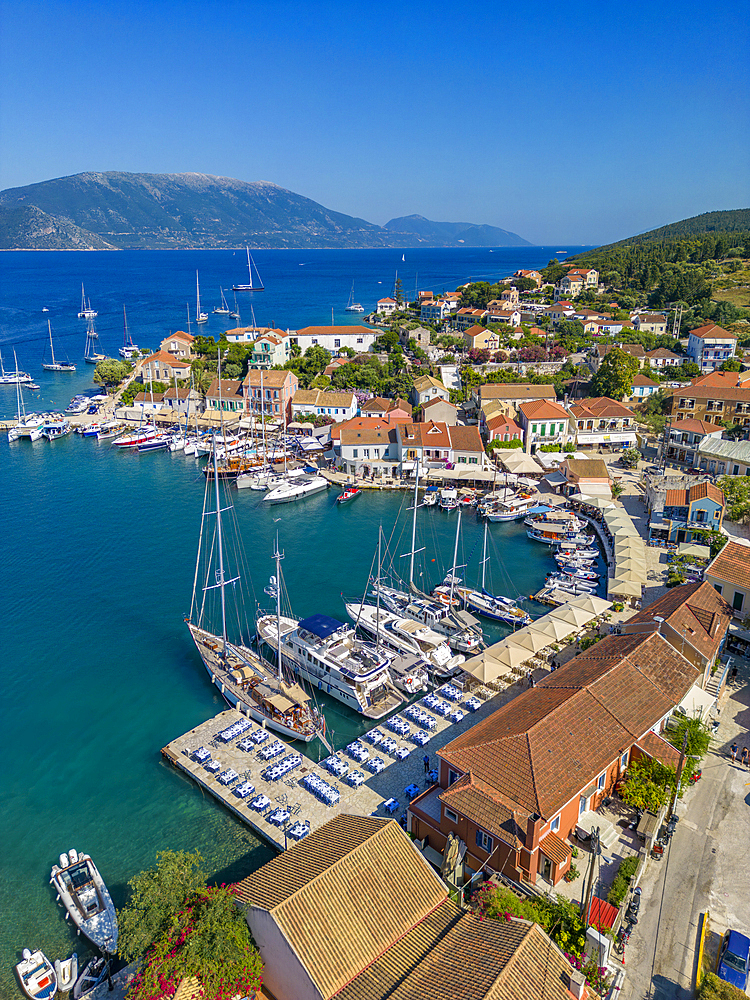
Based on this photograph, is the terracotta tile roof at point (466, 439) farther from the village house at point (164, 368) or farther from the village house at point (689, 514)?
the village house at point (164, 368)

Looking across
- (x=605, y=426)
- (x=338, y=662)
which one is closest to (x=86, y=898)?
(x=338, y=662)

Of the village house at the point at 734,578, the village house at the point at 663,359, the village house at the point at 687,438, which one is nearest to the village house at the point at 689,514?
the village house at the point at 734,578

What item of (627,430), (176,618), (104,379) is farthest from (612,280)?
(176,618)

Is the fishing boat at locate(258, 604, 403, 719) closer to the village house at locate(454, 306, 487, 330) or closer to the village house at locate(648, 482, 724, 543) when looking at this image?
the village house at locate(648, 482, 724, 543)

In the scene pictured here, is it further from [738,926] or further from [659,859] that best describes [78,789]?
[738,926]

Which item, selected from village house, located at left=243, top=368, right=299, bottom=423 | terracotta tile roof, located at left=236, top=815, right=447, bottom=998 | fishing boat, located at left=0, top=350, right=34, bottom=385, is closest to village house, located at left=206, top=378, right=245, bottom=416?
village house, located at left=243, top=368, right=299, bottom=423
